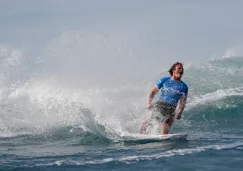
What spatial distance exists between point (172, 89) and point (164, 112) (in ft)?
2.22

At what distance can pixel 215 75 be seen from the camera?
33.0 m

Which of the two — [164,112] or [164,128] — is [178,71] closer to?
[164,112]

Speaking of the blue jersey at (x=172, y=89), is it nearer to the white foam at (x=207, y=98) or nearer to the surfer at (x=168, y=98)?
the surfer at (x=168, y=98)

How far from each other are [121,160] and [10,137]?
5.91 meters

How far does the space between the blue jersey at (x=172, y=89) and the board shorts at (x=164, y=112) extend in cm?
14

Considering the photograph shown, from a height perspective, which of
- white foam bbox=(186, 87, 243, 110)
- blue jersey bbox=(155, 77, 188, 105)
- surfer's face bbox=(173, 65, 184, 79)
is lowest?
blue jersey bbox=(155, 77, 188, 105)

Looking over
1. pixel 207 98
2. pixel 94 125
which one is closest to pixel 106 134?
pixel 94 125

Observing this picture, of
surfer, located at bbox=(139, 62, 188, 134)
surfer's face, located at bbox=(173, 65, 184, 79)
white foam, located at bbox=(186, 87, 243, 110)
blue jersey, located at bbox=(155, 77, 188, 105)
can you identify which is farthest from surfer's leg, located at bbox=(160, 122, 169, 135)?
white foam, located at bbox=(186, 87, 243, 110)

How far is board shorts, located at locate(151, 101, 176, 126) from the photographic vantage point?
1183 centimetres

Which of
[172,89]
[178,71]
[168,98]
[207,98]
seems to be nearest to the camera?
[178,71]

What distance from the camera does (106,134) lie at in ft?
40.9

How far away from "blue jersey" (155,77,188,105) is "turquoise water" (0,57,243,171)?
124cm

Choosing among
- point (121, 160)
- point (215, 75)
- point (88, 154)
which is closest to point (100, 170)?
point (121, 160)

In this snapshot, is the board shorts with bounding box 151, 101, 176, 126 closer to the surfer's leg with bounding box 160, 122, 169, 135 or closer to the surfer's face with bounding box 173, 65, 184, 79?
the surfer's leg with bounding box 160, 122, 169, 135
